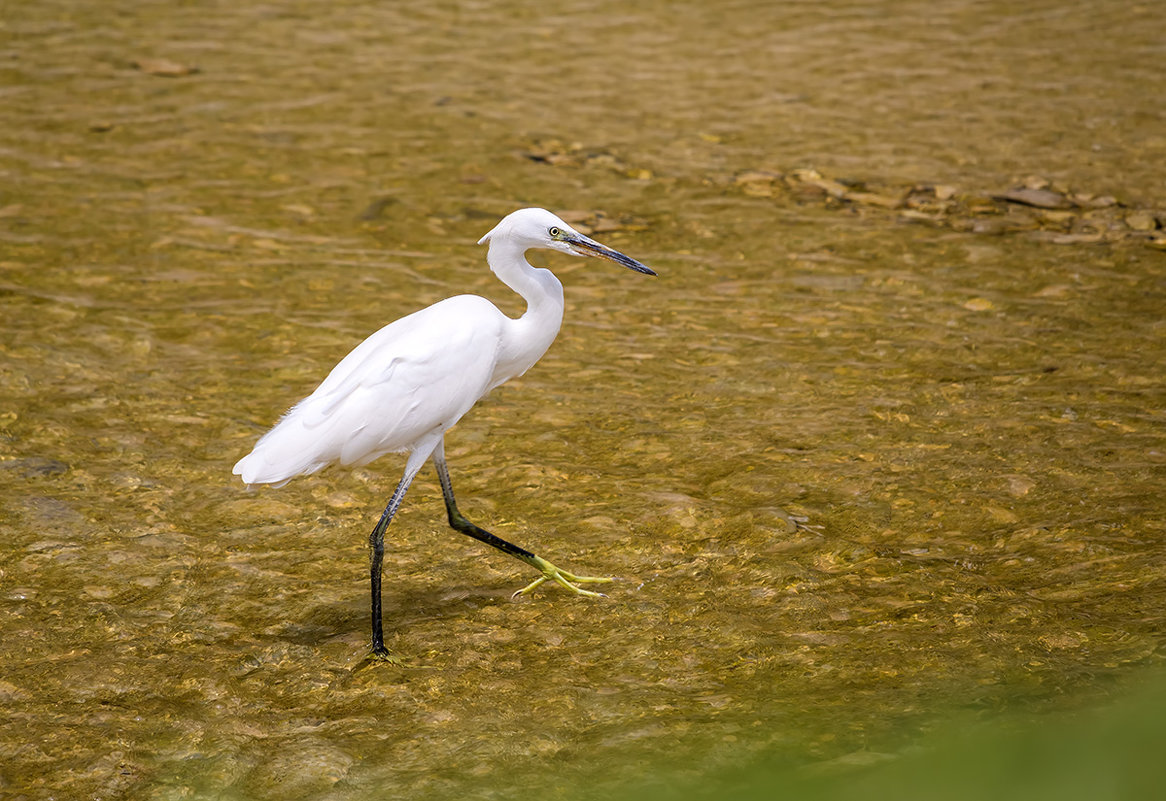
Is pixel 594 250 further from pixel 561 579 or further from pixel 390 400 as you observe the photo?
pixel 561 579

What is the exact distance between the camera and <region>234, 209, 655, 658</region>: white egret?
12.2ft

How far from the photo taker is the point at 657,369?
239 inches

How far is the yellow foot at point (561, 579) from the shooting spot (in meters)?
4.15

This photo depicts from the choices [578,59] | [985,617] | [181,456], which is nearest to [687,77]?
[578,59]

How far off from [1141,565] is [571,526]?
6.95ft

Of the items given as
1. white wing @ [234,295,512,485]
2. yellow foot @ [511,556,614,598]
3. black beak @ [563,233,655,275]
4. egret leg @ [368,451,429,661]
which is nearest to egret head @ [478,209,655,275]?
black beak @ [563,233,655,275]

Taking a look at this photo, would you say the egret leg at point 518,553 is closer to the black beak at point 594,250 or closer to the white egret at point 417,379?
the white egret at point 417,379

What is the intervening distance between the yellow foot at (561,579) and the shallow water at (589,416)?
6cm

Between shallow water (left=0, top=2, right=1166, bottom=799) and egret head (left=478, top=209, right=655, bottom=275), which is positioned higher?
egret head (left=478, top=209, right=655, bottom=275)

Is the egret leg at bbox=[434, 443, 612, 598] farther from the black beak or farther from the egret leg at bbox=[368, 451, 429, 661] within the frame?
the black beak

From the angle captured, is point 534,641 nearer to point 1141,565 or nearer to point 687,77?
point 1141,565

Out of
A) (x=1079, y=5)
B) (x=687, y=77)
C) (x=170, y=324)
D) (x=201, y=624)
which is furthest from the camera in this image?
(x=1079, y=5)

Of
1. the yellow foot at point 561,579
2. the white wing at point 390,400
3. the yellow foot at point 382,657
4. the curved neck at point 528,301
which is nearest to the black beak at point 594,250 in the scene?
the curved neck at point 528,301

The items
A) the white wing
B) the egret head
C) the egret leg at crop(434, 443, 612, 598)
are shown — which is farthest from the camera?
the egret leg at crop(434, 443, 612, 598)
